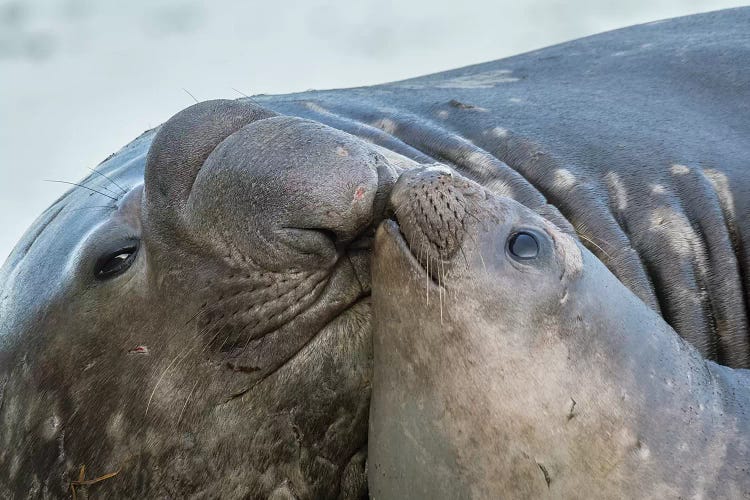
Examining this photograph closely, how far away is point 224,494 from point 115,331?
464mm

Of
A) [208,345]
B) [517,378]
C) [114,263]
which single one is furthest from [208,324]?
[517,378]

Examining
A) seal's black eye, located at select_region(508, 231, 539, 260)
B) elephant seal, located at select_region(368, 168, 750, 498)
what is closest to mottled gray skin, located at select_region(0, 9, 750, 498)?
elephant seal, located at select_region(368, 168, 750, 498)

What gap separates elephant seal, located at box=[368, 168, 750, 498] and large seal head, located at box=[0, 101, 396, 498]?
0.14m

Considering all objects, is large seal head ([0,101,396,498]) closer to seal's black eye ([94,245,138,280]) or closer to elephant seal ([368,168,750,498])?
seal's black eye ([94,245,138,280])

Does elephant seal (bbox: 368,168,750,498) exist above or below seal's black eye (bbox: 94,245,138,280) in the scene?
below

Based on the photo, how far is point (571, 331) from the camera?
2646 millimetres

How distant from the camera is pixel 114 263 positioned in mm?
2910

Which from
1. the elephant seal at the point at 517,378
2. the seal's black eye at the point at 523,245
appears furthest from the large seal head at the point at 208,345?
the seal's black eye at the point at 523,245

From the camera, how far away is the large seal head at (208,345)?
275 cm

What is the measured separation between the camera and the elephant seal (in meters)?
2.60

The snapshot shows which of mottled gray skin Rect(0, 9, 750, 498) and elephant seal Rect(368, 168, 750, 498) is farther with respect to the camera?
mottled gray skin Rect(0, 9, 750, 498)

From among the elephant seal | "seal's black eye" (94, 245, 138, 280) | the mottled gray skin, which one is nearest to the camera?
the elephant seal

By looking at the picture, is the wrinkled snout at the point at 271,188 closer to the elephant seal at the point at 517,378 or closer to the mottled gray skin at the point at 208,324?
the mottled gray skin at the point at 208,324

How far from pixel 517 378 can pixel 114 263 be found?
40.3 inches
